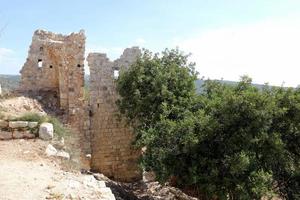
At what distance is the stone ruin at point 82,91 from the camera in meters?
15.6

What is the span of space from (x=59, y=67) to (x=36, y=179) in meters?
8.11

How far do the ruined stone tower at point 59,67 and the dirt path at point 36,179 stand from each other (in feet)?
16.5

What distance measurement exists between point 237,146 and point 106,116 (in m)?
6.69

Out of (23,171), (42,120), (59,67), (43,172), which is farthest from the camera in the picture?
(59,67)

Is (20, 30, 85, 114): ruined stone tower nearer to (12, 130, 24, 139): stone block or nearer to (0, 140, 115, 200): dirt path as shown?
(12, 130, 24, 139): stone block

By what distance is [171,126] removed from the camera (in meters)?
11.7

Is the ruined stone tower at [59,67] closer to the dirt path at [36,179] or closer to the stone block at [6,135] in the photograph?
the stone block at [6,135]

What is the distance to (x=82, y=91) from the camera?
1585cm

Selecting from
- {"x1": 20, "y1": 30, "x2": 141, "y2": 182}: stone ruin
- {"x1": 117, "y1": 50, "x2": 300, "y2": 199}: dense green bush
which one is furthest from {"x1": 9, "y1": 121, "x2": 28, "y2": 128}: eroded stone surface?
{"x1": 20, "y1": 30, "x2": 141, "y2": 182}: stone ruin

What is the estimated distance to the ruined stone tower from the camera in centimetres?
1548

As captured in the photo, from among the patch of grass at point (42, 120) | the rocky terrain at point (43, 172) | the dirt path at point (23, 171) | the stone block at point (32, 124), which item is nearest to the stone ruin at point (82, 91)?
the rocky terrain at point (43, 172)

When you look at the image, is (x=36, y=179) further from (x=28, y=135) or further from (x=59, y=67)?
(x=59, y=67)

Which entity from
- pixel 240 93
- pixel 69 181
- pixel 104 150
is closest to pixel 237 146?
pixel 240 93

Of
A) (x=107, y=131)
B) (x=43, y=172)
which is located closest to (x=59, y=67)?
(x=107, y=131)
